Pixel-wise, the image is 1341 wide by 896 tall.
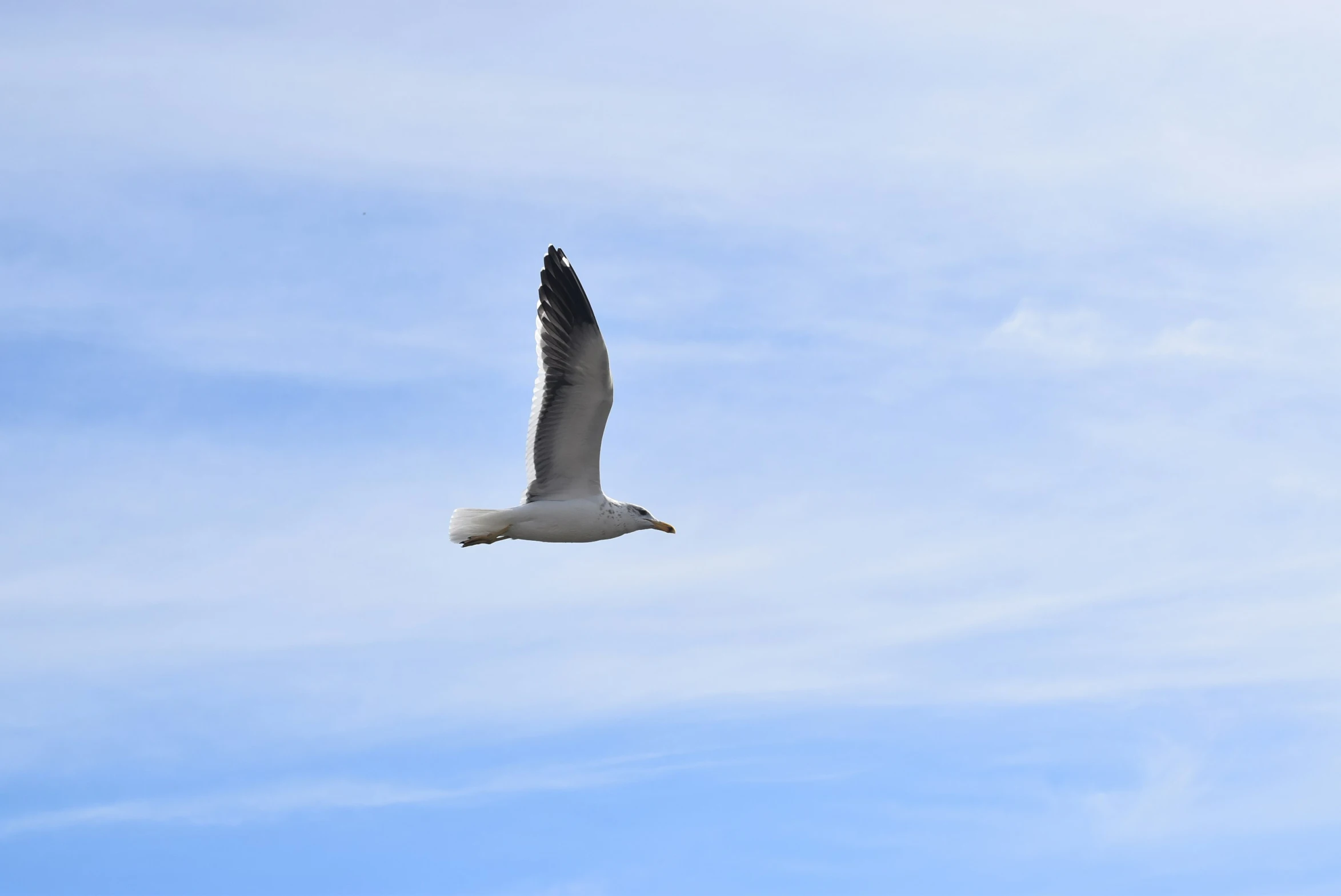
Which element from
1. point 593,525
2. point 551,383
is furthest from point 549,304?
point 593,525

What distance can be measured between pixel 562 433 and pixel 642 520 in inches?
76.5

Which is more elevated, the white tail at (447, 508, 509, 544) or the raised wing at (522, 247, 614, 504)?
the raised wing at (522, 247, 614, 504)

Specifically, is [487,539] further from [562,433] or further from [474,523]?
[562,433]

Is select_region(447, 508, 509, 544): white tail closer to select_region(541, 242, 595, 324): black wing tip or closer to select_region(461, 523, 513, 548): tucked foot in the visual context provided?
→ select_region(461, 523, 513, 548): tucked foot

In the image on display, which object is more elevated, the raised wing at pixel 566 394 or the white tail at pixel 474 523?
the raised wing at pixel 566 394

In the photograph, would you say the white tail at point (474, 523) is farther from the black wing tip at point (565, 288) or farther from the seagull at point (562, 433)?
the black wing tip at point (565, 288)

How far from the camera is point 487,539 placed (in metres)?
25.3

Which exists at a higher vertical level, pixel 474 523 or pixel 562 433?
pixel 562 433

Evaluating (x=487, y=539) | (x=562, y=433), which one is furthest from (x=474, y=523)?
(x=562, y=433)

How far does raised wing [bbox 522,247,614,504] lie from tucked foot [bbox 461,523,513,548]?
0.53 metres

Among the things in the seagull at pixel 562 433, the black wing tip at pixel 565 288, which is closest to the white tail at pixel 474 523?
the seagull at pixel 562 433

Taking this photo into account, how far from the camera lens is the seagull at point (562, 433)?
25.1 m

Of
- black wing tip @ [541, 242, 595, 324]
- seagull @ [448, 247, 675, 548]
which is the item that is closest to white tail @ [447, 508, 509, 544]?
seagull @ [448, 247, 675, 548]

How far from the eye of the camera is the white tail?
82.1 ft
